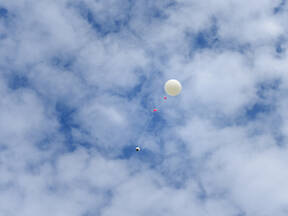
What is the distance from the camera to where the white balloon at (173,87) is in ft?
185

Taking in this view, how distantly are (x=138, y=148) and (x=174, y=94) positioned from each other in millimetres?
9213

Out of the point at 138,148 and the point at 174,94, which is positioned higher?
the point at 174,94

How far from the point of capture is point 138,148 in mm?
57594

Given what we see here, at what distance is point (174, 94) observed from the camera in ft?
188

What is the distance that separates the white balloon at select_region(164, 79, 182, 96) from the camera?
185 feet

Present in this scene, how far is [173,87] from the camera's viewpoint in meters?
56.2
